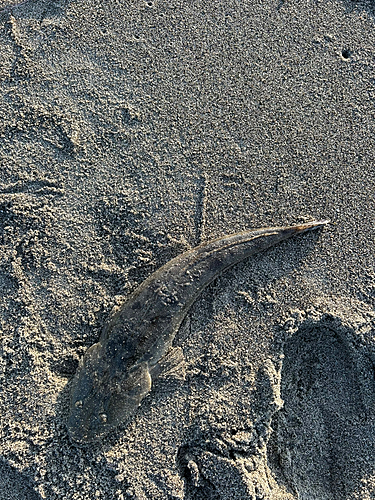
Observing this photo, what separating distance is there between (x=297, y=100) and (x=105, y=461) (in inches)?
139

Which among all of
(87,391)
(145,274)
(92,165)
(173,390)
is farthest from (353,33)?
(87,391)

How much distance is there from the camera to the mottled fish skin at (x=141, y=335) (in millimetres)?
3039

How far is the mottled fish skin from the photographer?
3039 mm

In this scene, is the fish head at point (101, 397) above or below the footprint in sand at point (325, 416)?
above

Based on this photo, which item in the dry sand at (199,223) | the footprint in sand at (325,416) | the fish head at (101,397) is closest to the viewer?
the fish head at (101,397)

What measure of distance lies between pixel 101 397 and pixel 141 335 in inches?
22.1

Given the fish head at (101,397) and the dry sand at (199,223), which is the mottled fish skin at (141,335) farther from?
the dry sand at (199,223)

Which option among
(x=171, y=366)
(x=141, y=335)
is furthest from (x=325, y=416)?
(x=141, y=335)

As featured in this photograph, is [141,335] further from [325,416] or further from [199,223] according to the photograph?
[325,416]

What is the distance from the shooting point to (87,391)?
3.04 meters

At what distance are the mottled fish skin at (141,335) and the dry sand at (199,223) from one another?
6.4 inches

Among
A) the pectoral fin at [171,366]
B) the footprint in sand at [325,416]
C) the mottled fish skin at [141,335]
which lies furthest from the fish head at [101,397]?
the footprint in sand at [325,416]

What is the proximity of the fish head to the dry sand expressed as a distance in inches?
6.7

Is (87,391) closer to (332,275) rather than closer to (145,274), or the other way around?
(145,274)
